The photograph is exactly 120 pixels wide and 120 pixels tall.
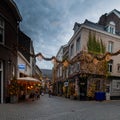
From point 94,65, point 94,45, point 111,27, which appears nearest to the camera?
point 94,65

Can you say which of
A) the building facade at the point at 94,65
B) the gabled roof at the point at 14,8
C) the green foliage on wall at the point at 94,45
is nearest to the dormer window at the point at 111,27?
the building facade at the point at 94,65

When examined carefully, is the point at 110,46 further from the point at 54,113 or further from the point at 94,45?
the point at 54,113

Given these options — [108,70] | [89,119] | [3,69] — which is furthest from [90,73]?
[89,119]

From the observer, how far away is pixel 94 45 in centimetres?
3281

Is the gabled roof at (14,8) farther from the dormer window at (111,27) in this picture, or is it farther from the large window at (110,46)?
the dormer window at (111,27)

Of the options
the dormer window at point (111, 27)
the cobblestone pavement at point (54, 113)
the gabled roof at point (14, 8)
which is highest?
the dormer window at point (111, 27)

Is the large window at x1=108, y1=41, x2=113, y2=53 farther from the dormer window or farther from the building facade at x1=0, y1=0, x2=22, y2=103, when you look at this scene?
the building facade at x1=0, y1=0, x2=22, y2=103

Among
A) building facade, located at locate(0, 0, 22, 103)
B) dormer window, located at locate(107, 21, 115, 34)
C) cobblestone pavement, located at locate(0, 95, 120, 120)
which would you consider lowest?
cobblestone pavement, located at locate(0, 95, 120, 120)

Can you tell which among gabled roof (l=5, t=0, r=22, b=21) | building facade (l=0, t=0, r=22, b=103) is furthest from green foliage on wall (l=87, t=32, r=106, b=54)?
building facade (l=0, t=0, r=22, b=103)

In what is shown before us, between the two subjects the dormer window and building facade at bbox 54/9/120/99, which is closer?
building facade at bbox 54/9/120/99

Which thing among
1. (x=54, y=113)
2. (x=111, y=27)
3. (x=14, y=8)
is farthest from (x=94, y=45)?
(x=54, y=113)

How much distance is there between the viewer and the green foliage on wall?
106ft

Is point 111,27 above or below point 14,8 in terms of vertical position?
above

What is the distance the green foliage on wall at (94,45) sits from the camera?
32438 millimetres
